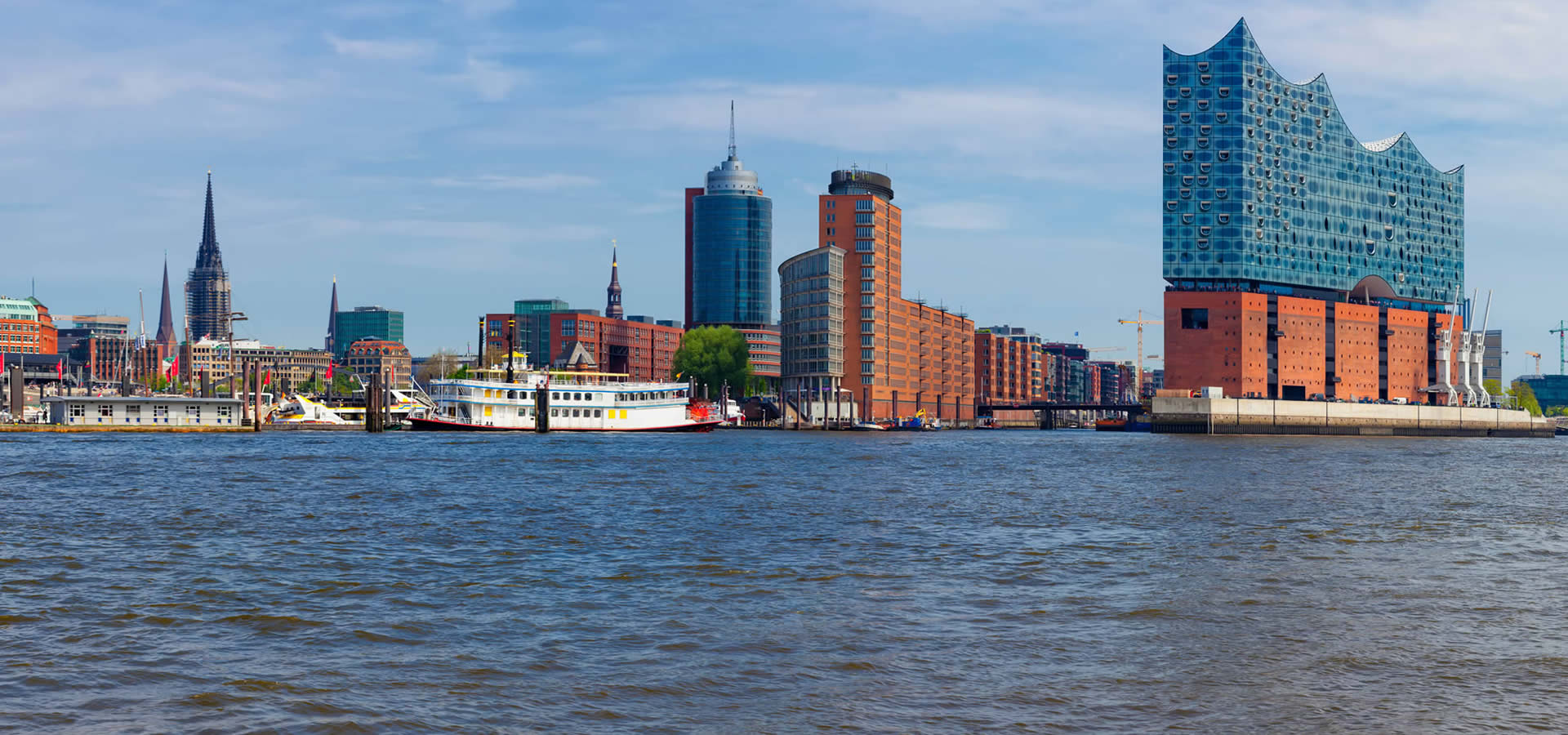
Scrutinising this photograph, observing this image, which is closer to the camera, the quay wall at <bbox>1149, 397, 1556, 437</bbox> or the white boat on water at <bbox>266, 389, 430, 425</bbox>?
the white boat on water at <bbox>266, 389, 430, 425</bbox>

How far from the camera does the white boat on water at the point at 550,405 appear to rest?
460 ft

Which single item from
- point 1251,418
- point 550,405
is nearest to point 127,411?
point 550,405

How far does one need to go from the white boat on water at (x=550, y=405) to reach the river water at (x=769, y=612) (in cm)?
8833

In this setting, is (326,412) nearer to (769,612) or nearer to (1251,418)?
(1251,418)

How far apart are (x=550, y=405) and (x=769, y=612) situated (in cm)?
12273

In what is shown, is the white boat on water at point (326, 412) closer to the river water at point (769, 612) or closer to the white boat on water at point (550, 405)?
the white boat on water at point (550, 405)

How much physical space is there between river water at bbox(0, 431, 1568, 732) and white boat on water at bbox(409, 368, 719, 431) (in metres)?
88.3

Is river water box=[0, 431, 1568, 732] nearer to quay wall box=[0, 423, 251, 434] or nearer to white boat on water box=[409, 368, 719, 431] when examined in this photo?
quay wall box=[0, 423, 251, 434]

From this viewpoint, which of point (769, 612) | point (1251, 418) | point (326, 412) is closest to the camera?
point (769, 612)

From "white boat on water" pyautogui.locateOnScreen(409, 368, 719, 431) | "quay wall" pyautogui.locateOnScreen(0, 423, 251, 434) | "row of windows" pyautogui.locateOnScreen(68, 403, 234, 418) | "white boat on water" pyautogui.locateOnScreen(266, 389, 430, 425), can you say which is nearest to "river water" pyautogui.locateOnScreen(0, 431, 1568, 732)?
"quay wall" pyautogui.locateOnScreen(0, 423, 251, 434)

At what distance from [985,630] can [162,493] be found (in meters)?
40.3

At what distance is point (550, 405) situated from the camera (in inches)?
5610

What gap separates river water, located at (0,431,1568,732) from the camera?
1550 cm

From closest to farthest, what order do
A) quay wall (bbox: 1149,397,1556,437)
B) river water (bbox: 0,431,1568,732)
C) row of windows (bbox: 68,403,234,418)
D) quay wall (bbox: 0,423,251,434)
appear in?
river water (bbox: 0,431,1568,732), quay wall (bbox: 0,423,251,434), row of windows (bbox: 68,403,234,418), quay wall (bbox: 1149,397,1556,437)
